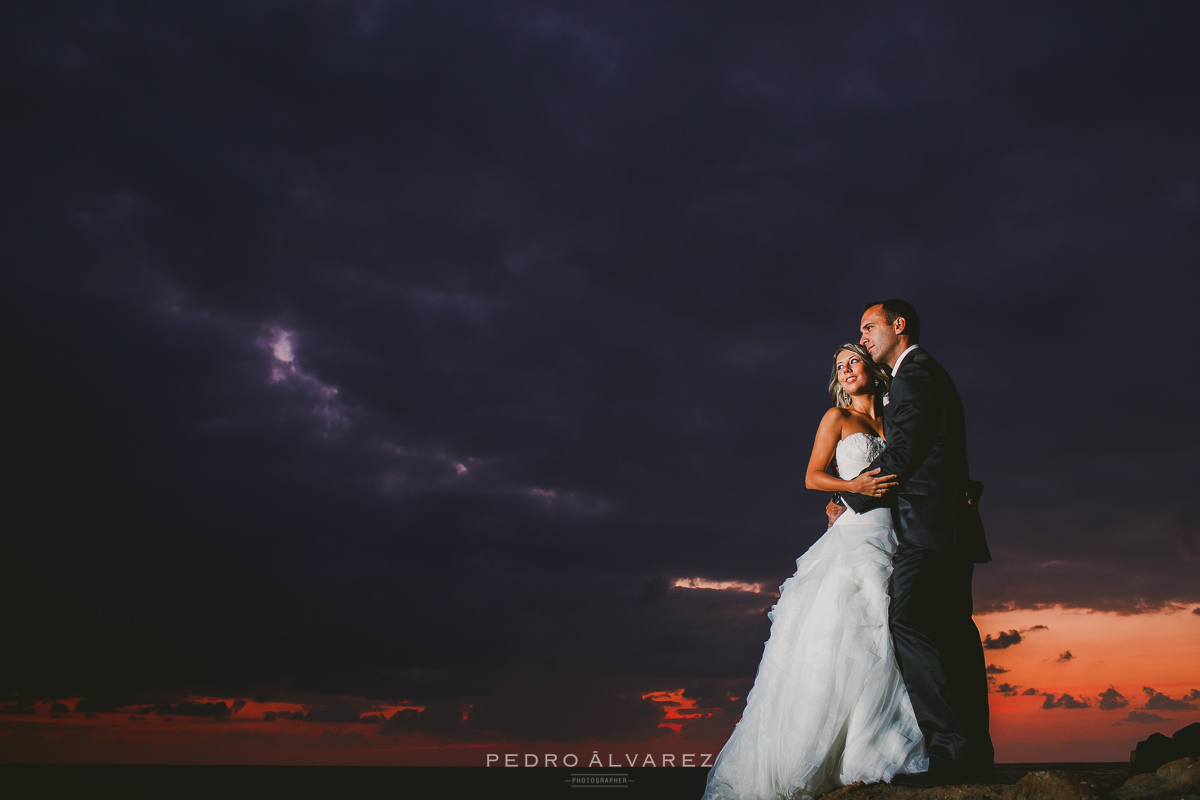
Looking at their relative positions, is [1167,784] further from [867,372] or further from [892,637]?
[867,372]

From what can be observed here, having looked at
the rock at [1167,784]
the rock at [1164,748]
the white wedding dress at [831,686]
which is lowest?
the rock at [1164,748]

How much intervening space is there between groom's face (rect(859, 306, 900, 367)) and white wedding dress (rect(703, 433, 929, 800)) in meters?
0.71

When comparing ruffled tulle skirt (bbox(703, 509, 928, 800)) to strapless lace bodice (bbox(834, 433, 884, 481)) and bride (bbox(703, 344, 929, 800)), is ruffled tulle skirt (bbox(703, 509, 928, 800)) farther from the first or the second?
strapless lace bodice (bbox(834, 433, 884, 481))

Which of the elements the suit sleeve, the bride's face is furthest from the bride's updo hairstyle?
the suit sleeve

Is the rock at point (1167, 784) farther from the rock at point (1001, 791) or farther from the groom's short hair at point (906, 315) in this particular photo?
the groom's short hair at point (906, 315)

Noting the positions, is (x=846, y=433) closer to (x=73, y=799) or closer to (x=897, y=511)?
(x=897, y=511)

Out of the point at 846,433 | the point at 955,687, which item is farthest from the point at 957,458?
the point at 955,687

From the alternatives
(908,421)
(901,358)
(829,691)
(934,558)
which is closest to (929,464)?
(908,421)

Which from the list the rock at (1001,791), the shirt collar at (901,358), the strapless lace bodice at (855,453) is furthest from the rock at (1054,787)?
the shirt collar at (901,358)

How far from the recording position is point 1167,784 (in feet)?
16.8

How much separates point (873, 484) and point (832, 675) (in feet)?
4.82

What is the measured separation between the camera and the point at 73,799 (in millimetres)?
80875

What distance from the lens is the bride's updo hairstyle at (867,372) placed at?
663 centimetres

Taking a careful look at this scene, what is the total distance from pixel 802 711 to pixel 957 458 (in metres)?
2.25
